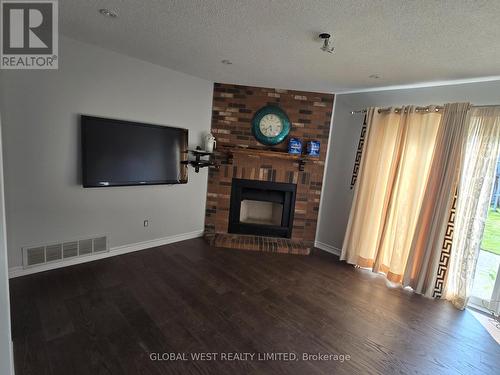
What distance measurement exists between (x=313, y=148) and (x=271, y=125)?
2.25ft

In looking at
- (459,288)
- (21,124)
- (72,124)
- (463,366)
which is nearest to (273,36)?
(72,124)

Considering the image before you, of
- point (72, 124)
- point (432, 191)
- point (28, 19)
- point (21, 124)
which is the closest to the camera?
point (28, 19)

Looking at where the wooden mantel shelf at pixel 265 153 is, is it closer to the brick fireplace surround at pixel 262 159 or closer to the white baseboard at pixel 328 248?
A: the brick fireplace surround at pixel 262 159

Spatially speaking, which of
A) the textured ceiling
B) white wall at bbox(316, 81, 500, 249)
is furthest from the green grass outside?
the textured ceiling

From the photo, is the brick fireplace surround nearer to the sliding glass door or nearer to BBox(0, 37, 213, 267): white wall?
BBox(0, 37, 213, 267): white wall

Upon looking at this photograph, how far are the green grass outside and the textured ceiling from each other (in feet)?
4.54

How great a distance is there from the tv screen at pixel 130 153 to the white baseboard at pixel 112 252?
0.81 meters

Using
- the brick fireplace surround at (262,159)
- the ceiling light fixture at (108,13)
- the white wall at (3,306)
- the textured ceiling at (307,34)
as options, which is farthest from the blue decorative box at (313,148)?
the white wall at (3,306)

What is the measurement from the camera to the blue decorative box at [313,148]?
143 inches

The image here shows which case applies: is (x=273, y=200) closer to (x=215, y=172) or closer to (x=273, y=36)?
(x=215, y=172)

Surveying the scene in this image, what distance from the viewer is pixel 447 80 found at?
2611 millimetres

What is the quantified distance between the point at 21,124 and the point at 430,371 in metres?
3.82

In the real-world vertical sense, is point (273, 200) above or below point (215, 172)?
below

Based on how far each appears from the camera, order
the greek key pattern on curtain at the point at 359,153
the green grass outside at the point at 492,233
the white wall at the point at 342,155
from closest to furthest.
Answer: the green grass outside at the point at 492,233, the white wall at the point at 342,155, the greek key pattern on curtain at the point at 359,153
